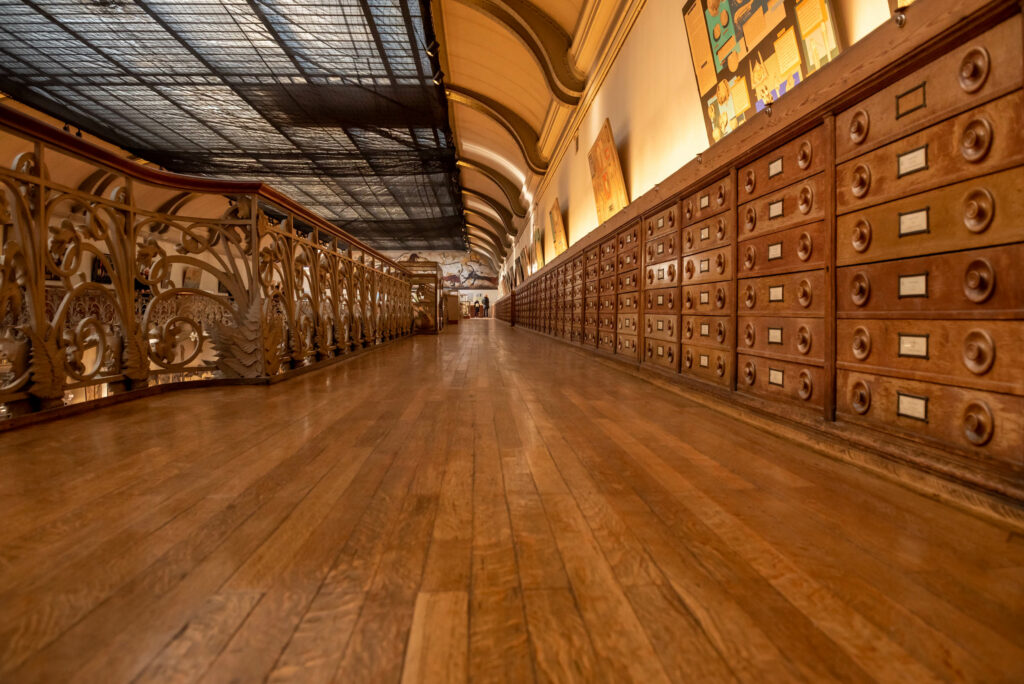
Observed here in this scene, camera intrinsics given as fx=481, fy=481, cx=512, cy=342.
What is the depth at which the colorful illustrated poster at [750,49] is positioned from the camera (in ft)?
8.05

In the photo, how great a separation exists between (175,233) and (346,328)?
20.5 meters

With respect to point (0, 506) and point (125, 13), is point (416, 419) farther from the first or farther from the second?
point (125, 13)

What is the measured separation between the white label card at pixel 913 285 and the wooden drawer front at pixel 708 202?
4.52 ft

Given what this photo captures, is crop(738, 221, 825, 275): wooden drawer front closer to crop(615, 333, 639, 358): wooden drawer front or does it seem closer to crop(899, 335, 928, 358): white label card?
crop(899, 335, 928, 358): white label card

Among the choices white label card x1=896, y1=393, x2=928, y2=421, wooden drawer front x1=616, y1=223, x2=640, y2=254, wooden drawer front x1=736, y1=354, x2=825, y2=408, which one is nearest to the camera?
white label card x1=896, y1=393, x2=928, y2=421

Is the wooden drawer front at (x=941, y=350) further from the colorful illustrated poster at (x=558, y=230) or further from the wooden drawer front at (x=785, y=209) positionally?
the colorful illustrated poster at (x=558, y=230)

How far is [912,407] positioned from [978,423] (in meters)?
0.23

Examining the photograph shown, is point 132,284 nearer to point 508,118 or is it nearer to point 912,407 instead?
point 912,407

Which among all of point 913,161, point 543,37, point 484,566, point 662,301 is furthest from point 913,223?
point 543,37

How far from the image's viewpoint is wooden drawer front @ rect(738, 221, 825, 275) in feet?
7.21

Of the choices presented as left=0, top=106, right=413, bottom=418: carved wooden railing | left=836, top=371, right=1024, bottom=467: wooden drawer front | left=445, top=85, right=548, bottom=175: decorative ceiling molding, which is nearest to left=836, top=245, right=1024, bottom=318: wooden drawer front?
left=836, top=371, right=1024, bottom=467: wooden drawer front

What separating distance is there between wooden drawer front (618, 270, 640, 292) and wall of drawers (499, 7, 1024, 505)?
Result: 1.53 meters

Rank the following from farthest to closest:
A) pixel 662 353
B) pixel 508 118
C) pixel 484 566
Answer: pixel 508 118
pixel 662 353
pixel 484 566

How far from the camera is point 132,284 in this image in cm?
288
